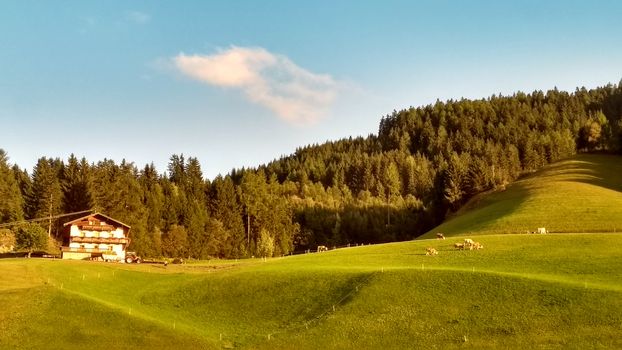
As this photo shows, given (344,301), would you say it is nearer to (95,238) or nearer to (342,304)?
(342,304)

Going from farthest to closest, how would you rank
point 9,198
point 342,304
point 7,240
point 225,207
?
point 225,207
point 9,198
point 7,240
point 342,304

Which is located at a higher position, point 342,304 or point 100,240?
point 100,240

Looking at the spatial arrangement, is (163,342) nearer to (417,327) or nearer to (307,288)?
(307,288)

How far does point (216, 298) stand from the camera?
6309 cm

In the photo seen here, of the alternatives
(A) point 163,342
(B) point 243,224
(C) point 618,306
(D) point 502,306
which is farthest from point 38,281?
(B) point 243,224

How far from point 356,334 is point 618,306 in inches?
820

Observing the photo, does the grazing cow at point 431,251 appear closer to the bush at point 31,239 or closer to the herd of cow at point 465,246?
the herd of cow at point 465,246

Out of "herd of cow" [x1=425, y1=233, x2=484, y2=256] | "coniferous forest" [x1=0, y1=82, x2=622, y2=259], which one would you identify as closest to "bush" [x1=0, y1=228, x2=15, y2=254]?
"coniferous forest" [x1=0, y1=82, x2=622, y2=259]

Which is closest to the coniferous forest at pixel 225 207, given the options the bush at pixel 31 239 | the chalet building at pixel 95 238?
the bush at pixel 31 239

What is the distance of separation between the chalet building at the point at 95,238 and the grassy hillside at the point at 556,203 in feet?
192

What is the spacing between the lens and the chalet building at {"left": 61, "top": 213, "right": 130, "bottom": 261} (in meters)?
99.9

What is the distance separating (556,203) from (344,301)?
236ft

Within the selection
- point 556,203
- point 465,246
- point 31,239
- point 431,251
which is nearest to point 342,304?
point 431,251

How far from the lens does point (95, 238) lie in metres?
101
